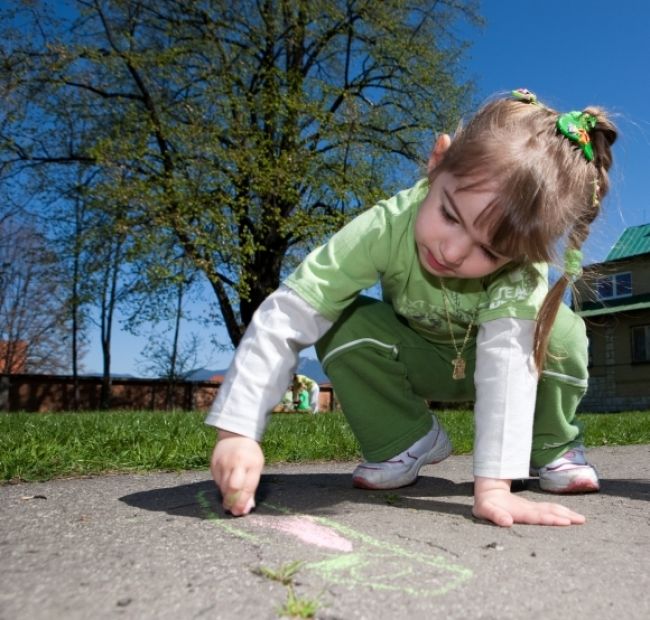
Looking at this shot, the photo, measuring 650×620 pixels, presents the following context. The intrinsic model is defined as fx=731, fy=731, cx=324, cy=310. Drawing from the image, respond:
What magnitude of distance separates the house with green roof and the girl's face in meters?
24.3

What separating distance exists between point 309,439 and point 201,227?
39.2ft

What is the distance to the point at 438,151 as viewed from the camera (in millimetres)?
2283

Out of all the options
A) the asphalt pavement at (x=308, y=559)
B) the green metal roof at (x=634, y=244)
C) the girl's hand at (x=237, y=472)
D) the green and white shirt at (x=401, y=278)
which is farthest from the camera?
the green metal roof at (x=634, y=244)

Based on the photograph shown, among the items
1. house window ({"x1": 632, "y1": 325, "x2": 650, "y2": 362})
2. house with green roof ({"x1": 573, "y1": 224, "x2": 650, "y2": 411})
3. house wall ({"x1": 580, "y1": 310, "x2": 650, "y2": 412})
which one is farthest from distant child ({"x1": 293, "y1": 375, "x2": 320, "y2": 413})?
house window ({"x1": 632, "y1": 325, "x2": 650, "y2": 362})

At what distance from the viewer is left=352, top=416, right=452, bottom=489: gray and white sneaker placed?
2611 mm

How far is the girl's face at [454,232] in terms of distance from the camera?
1966 millimetres

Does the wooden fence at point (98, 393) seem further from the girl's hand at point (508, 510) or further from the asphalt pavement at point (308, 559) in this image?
the girl's hand at point (508, 510)

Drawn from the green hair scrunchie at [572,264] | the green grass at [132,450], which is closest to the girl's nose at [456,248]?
the green hair scrunchie at [572,264]

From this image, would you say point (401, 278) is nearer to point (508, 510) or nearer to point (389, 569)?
point (508, 510)

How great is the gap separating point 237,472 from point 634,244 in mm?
27207

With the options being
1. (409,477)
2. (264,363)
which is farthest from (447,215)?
(409,477)

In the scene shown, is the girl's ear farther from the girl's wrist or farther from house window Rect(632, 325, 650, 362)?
house window Rect(632, 325, 650, 362)

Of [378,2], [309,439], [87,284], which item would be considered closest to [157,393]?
[87,284]

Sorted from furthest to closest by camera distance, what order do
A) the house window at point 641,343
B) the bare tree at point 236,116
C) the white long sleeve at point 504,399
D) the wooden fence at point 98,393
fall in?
the house window at point 641,343, the wooden fence at point 98,393, the bare tree at point 236,116, the white long sleeve at point 504,399
